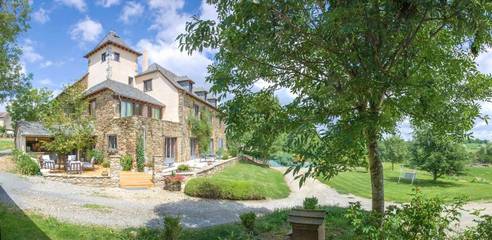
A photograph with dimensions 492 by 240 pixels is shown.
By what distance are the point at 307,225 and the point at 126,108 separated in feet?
82.3

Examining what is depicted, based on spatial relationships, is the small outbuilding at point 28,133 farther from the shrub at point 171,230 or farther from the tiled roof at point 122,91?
the shrub at point 171,230

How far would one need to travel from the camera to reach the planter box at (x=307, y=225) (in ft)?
17.2

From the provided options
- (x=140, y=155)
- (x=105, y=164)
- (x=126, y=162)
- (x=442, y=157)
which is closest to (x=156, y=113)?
(x=105, y=164)

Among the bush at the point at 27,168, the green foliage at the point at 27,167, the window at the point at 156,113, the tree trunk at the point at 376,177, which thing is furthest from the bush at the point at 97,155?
the tree trunk at the point at 376,177

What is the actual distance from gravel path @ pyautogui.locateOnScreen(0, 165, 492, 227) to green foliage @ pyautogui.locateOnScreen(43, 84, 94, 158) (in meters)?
4.53

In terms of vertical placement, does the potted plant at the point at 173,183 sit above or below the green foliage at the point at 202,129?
below

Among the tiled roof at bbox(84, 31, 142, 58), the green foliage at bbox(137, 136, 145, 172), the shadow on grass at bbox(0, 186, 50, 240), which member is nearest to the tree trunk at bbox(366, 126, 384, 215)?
the shadow on grass at bbox(0, 186, 50, 240)

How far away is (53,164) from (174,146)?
34.7ft

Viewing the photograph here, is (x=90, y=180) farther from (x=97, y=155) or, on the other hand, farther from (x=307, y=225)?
(x=307, y=225)

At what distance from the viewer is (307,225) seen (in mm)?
Result: 5285

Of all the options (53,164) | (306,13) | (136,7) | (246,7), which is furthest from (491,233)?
(53,164)

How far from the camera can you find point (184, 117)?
3250cm

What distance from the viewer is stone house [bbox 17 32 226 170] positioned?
84.5ft

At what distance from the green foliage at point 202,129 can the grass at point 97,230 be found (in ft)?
78.4
